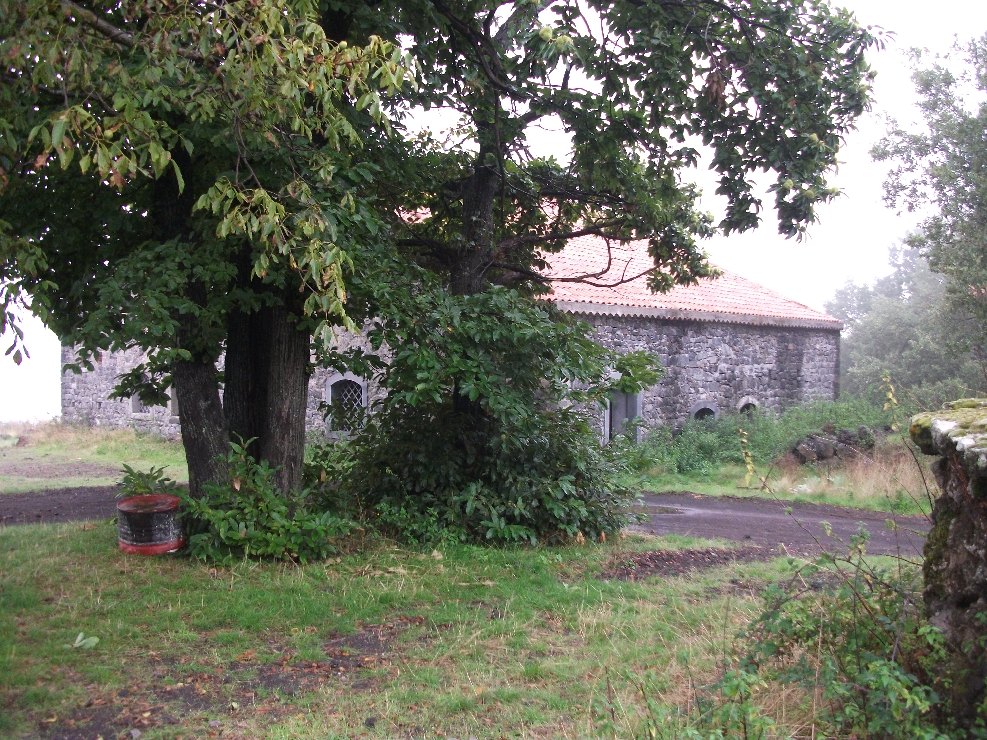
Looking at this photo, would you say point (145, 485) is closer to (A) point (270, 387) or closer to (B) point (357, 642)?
(A) point (270, 387)

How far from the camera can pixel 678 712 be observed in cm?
371

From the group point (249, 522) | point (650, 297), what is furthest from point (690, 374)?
point (249, 522)

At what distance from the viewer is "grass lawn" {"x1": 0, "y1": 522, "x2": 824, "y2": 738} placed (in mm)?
4109

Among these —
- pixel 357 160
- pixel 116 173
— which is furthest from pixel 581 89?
pixel 116 173

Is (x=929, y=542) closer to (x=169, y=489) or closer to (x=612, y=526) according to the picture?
(x=612, y=526)

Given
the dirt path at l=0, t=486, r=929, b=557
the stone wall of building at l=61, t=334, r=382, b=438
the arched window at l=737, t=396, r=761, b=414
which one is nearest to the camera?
the dirt path at l=0, t=486, r=929, b=557

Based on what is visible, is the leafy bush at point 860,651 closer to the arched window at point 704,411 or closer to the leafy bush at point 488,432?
the leafy bush at point 488,432

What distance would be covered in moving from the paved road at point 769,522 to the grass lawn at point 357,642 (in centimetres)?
189

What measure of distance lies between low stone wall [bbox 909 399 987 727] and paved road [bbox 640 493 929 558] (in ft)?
15.3

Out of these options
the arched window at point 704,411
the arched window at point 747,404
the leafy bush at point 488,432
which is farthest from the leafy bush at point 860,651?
the arched window at point 747,404

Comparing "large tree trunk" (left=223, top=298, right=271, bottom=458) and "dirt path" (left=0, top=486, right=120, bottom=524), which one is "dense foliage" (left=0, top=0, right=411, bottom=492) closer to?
"large tree trunk" (left=223, top=298, right=271, bottom=458)

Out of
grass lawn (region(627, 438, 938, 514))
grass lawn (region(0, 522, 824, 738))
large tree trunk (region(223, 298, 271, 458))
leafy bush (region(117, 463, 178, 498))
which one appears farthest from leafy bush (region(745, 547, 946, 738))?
grass lawn (region(627, 438, 938, 514))

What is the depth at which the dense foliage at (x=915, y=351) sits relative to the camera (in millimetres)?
19609

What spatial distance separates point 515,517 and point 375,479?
1.55m
